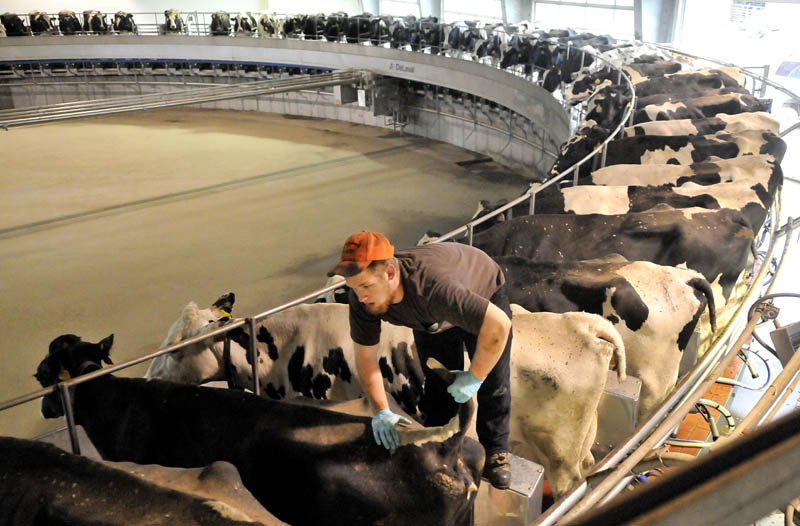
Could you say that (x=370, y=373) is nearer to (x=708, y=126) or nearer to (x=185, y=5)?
(x=708, y=126)

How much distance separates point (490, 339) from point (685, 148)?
6080 mm

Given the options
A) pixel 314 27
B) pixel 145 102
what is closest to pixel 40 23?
pixel 314 27

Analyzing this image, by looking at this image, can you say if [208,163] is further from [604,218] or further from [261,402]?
[261,402]

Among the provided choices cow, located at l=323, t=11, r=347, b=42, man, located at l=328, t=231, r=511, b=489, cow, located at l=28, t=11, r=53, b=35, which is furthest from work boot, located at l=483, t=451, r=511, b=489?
cow, located at l=28, t=11, r=53, b=35

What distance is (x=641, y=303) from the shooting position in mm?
4160

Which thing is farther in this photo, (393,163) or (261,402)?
(393,163)

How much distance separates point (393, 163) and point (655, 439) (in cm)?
1285

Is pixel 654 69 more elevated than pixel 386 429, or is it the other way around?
pixel 654 69

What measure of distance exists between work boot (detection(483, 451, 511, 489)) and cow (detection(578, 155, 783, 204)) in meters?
4.18

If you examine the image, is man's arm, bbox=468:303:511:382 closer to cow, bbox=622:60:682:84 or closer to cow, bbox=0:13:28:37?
cow, bbox=622:60:682:84

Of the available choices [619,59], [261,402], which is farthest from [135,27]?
[261,402]

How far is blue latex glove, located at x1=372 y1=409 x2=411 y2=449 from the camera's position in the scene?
8.66ft

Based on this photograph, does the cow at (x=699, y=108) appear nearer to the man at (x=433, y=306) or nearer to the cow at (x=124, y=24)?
the man at (x=433, y=306)

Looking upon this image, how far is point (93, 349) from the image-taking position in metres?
3.98
